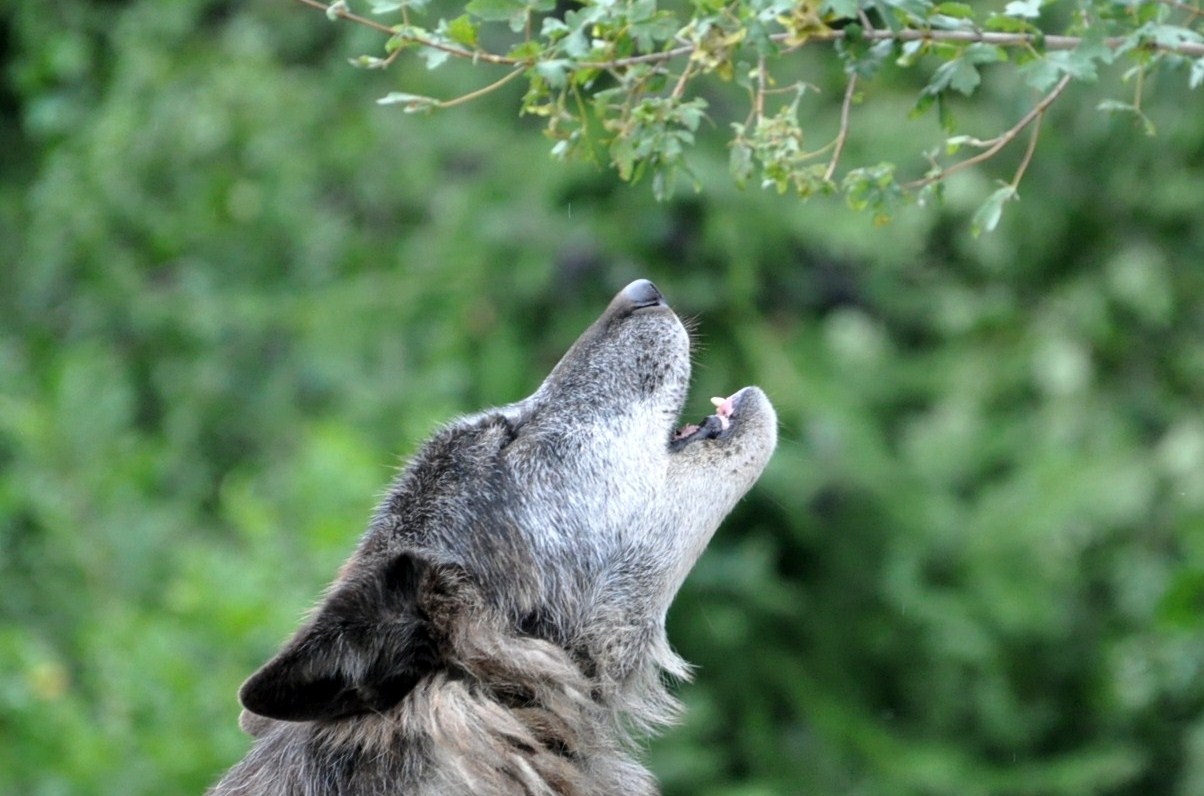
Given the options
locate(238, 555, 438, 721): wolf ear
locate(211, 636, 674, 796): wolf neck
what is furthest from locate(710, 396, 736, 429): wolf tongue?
locate(238, 555, 438, 721): wolf ear

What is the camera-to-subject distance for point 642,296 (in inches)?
155

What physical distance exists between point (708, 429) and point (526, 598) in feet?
1.99

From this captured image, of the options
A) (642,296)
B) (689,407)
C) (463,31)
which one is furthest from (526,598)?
(689,407)

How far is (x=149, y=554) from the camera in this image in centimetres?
759

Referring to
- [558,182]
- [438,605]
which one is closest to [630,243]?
[558,182]

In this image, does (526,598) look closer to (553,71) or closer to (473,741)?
(473,741)

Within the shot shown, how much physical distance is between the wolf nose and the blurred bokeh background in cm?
269

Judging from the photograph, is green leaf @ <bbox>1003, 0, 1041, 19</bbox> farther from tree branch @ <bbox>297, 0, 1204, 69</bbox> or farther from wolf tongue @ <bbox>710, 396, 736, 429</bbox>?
wolf tongue @ <bbox>710, 396, 736, 429</bbox>

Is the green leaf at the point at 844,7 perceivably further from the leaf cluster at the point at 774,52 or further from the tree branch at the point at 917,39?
the tree branch at the point at 917,39

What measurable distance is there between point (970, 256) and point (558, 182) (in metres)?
2.58

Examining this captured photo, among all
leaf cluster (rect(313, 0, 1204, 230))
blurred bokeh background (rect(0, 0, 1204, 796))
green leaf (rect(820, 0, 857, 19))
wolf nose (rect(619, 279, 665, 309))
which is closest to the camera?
green leaf (rect(820, 0, 857, 19))

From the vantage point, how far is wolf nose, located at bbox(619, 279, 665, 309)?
3.90 metres

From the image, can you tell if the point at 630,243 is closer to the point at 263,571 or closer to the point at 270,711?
the point at 263,571

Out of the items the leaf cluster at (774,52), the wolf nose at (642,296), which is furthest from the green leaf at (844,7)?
the wolf nose at (642,296)
